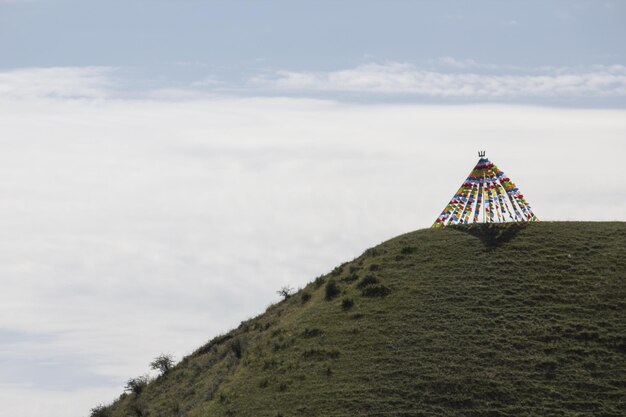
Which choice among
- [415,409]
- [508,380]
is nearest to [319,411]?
[415,409]

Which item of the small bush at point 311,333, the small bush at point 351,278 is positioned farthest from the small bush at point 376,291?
the small bush at point 311,333

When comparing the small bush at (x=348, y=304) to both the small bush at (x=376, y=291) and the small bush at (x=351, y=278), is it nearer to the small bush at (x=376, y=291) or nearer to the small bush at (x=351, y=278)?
the small bush at (x=376, y=291)

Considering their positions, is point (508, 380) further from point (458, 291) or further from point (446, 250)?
point (446, 250)

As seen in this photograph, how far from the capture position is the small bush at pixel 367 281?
6668cm

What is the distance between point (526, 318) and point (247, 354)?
16672mm

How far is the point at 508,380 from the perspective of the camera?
55.9 meters

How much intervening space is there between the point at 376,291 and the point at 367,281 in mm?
1483

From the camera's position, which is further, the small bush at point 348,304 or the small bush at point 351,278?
the small bush at point 351,278

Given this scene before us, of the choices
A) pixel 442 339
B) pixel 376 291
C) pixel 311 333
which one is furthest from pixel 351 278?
pixel 442 339

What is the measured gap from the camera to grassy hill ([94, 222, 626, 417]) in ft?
181

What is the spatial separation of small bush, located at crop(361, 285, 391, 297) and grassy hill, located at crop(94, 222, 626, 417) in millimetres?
104

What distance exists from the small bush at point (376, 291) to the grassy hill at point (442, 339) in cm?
10

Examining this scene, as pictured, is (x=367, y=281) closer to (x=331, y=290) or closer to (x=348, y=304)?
(x=348, y=304)

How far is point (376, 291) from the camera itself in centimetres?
6556
